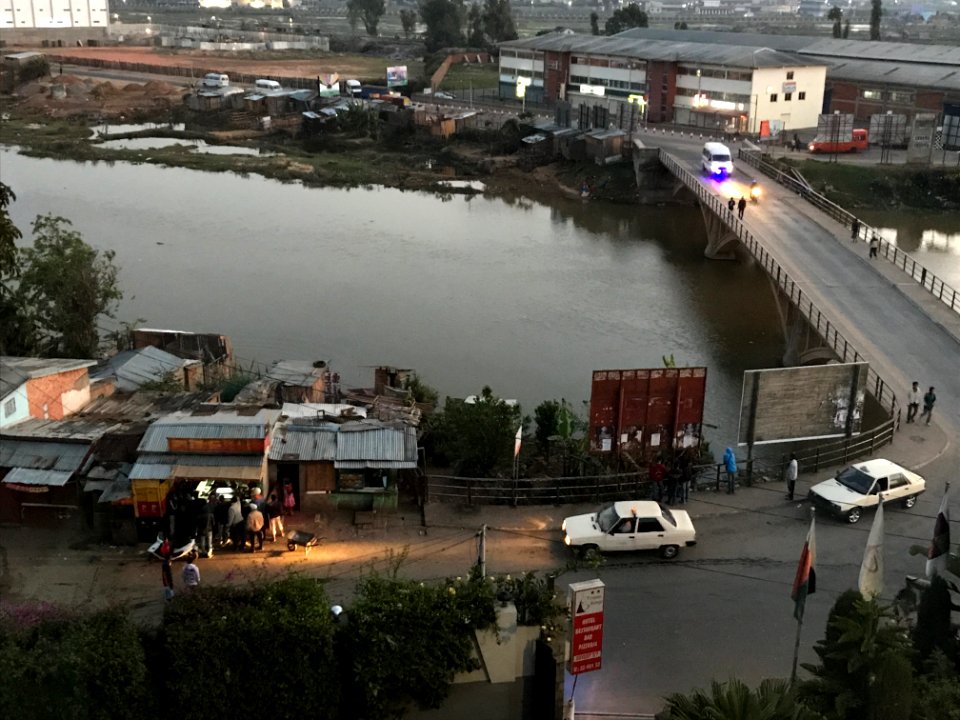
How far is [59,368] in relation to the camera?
19.0 meters

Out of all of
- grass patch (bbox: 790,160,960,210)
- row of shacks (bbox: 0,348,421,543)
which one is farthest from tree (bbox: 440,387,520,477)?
grass patch (bbox: 790,160,960,210)

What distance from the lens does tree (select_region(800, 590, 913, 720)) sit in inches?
389

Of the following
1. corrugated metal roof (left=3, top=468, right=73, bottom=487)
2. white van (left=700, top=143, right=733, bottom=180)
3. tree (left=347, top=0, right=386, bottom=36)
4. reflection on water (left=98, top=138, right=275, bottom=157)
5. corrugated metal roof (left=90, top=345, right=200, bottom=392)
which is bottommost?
corrugated metal roof (left=3, top=468, right=73, bottom=487)

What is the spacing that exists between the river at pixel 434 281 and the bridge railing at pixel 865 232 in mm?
3526

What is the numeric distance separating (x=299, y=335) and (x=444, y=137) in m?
36.4

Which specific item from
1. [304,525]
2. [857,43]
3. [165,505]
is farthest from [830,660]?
[857,43]

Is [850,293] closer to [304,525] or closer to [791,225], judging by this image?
[791,225]

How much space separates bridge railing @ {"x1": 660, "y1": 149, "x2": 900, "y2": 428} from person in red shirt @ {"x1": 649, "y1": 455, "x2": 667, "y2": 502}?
19.8 ft

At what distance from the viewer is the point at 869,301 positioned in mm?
28375

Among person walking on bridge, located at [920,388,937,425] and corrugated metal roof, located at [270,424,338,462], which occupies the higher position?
corrugated metal roof, located at [270,424,338,462]

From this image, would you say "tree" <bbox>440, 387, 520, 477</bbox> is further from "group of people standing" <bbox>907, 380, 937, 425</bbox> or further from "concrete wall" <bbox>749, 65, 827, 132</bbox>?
"concrete wall" <bbox>749, 65, 827, 132</bbox>

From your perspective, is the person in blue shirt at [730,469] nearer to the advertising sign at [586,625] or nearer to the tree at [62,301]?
the advertising sign at [586,625]

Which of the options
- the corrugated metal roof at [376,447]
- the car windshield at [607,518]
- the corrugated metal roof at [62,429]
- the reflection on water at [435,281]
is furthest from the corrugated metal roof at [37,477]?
the reflection on water at [435,281]

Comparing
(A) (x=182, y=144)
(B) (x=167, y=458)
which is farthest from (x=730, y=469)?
(A) (x=182, y=144)
